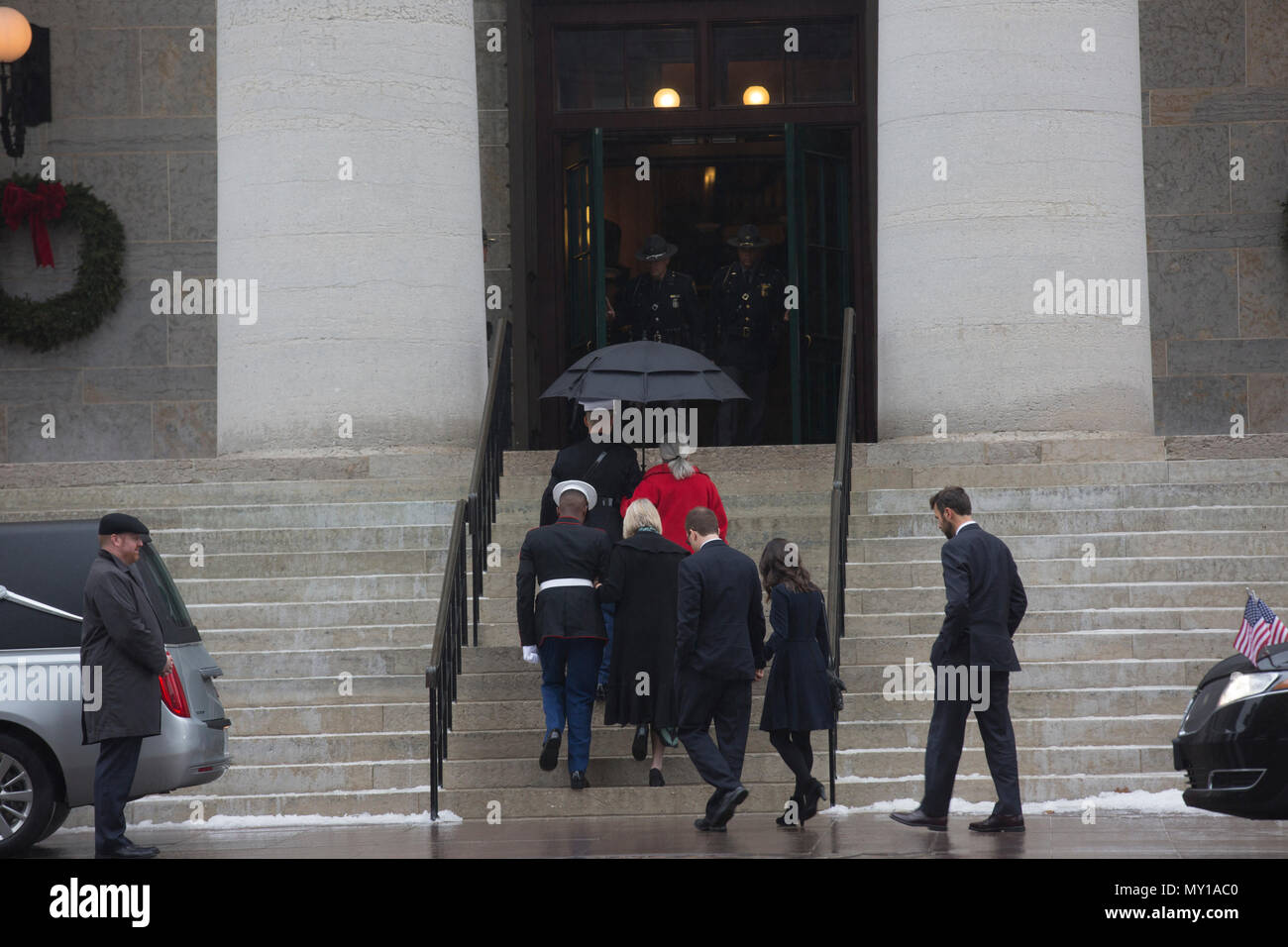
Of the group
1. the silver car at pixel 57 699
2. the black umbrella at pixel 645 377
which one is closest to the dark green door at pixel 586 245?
the black umbrella at pixel 645 377

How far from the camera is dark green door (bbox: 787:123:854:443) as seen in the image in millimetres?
19328

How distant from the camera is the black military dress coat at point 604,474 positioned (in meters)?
12.1

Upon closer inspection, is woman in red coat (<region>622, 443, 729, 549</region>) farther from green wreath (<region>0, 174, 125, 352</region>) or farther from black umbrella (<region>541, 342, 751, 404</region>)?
green wreath (<region>0, 174, 125, 352</region>)

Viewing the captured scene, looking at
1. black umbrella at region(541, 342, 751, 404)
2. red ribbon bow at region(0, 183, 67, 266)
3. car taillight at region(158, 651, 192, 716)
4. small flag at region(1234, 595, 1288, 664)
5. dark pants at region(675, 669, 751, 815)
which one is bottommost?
dark pants at region(675, 669, 751, 815)

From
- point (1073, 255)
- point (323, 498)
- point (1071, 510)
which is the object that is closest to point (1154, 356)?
point (1073, 255)

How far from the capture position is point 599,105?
20.8 metres

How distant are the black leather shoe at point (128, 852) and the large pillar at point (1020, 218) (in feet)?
25.3

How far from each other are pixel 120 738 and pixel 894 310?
7.85 meters

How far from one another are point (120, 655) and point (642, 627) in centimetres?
297

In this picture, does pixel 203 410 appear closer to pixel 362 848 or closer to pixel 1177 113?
pixel 1177 113
